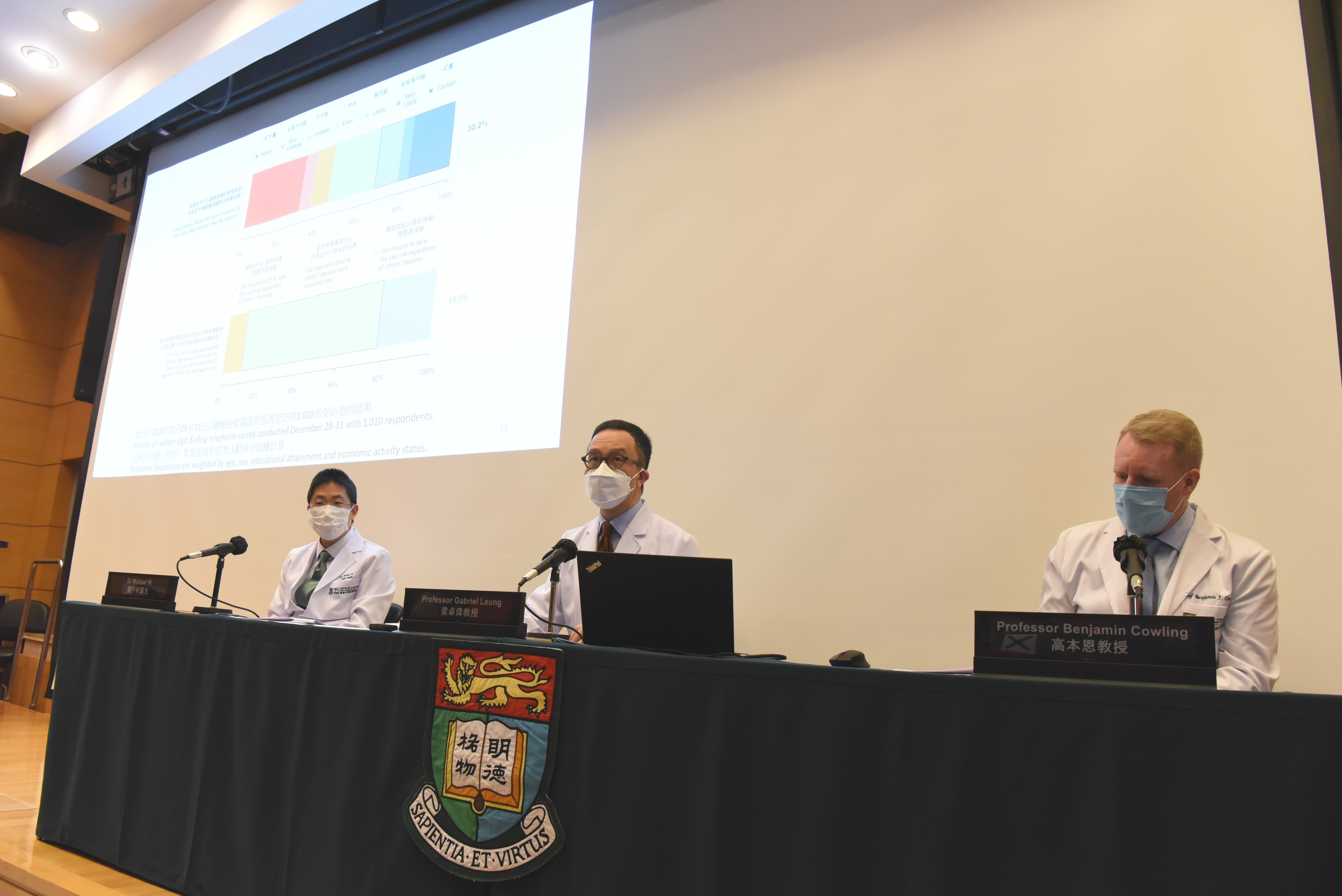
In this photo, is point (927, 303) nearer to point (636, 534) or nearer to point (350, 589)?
point (636, 534)

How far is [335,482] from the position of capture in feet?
9.45

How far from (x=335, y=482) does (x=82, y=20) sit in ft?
10.4

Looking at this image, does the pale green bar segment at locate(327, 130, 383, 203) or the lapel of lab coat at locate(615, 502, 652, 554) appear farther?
the pale green bar segment at locate(327, 130, 383, 203)

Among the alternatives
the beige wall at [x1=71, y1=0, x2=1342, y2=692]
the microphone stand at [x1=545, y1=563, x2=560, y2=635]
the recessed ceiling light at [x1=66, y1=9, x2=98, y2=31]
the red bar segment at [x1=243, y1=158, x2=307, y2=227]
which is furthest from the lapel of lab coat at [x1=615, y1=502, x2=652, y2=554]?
the recessed ceiling light at [x1=66, y1=9, x2=98, y2=31]

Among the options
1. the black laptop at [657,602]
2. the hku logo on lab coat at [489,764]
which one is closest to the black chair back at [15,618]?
the hku logo on lab coat at [489,764]

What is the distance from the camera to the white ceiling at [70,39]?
4008 millimetres

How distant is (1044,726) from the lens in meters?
1.03

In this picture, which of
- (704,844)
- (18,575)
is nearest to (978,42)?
(704,844)

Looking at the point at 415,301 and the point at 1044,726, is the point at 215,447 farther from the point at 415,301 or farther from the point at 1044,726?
the point at 1044,726

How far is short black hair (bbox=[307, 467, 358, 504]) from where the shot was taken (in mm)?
2875

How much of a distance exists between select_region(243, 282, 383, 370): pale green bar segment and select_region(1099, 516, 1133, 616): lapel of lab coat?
109 inches

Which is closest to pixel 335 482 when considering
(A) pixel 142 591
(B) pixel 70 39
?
(A) pixel 142 591

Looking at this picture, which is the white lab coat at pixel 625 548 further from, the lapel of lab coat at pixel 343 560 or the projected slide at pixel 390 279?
the lapel of lab coat at pixel 343 560

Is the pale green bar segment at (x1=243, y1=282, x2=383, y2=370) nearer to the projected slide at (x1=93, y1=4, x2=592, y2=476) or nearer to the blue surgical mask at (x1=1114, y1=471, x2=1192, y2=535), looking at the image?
the projected slide at (x1=93, y1=4, x2=592, y2=476)
